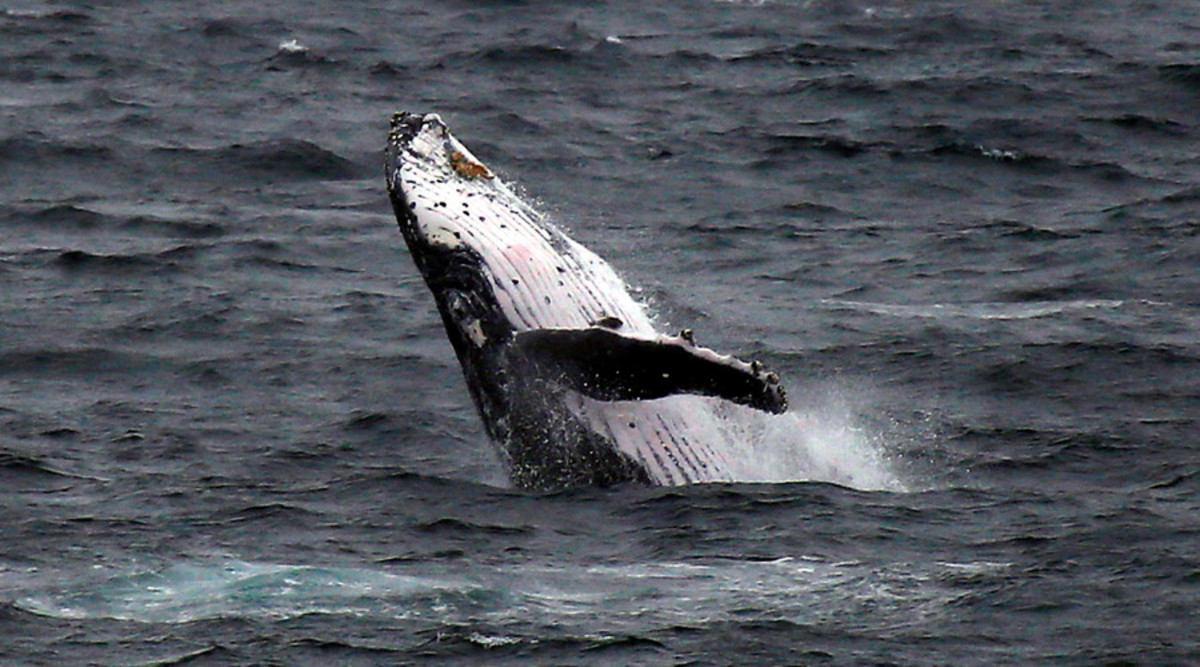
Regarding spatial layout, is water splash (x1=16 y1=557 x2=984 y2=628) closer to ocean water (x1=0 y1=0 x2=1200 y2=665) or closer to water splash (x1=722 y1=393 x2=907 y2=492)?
ocean water (x1=0 y1=0 x2=1200 y2=665)

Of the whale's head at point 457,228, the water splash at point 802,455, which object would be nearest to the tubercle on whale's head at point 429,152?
the whale's head at point 457,228

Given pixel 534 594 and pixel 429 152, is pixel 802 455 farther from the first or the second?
pixel 534 594

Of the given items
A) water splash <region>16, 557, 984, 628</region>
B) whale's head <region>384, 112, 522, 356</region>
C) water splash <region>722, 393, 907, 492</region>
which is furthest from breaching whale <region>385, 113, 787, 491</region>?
water splash <region>16, 557, 984, 628</region>

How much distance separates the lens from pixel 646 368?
17656 mm

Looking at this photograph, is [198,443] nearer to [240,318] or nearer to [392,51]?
[240,318]

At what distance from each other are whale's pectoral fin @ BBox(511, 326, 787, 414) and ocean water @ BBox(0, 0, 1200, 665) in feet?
3.15

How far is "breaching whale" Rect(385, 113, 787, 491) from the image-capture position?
1866 centimetres

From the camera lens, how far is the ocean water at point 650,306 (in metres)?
15.8

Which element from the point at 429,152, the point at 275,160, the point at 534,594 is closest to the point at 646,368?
the point at 534,594

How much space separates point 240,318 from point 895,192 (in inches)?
386

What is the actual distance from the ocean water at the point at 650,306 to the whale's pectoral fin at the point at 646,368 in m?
0.96

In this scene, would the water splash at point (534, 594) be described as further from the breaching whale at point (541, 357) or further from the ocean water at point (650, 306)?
the breaching whale at point (541, 357)

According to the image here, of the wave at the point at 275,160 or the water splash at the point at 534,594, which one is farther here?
the wave at the point at 275,160

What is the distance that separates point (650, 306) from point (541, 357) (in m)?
→ 8.39
